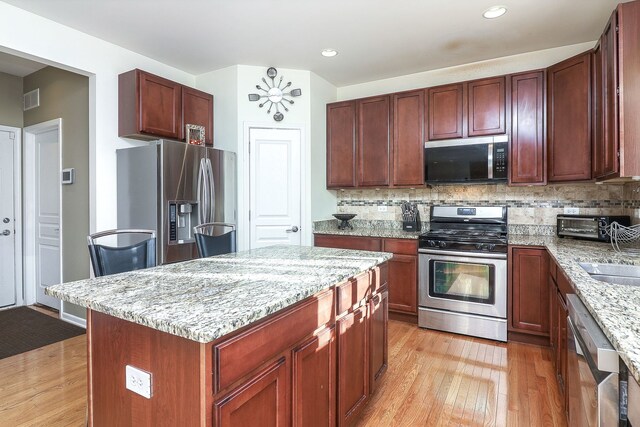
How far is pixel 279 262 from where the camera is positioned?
6.40 ft

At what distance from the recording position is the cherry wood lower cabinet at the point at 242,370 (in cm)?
99

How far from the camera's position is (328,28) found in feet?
9.77

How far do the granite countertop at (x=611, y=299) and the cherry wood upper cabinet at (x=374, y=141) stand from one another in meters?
1.90

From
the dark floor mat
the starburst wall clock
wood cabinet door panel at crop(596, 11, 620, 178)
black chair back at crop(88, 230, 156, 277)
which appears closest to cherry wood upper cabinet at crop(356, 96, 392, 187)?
the starburst wall clock

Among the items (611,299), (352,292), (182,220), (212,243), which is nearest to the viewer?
(611,299)

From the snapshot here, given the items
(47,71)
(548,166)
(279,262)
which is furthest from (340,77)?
→ (47,71)

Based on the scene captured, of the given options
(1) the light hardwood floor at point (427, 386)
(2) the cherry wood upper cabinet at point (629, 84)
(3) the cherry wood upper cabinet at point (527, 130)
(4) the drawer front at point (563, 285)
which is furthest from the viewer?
(3) the cherry wood upper cabinet at point (527, 130)

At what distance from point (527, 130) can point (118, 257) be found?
341 cm

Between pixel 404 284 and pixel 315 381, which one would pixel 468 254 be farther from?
pixel 315 381

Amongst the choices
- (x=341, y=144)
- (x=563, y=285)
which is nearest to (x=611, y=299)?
(x=563, y=285)

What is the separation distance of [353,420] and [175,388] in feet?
3.86

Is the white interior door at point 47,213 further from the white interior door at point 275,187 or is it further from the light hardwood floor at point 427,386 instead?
the white interior door at point 275,187

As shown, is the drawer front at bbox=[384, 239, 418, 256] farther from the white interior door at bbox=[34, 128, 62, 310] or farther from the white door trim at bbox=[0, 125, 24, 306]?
the white door trim at bbox=[0, 125, 24, 306]

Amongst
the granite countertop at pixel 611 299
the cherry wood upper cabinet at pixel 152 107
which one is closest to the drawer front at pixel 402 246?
the granite countertop at pixel 611 299
